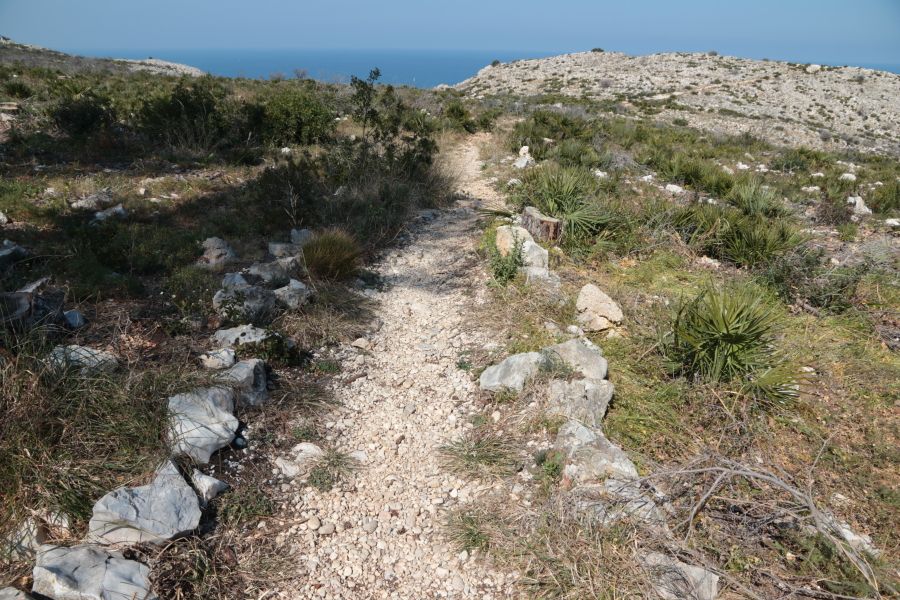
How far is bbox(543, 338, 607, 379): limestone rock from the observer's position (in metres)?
4.39

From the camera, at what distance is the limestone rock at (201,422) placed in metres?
3.46

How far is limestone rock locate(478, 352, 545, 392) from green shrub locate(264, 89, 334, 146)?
8791mm

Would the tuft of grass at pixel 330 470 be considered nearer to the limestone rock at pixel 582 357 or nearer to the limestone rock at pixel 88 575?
the limestone rock at pixel 88 575

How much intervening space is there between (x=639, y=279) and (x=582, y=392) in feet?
9.91

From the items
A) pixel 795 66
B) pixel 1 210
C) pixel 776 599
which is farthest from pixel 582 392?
pixel 795 66

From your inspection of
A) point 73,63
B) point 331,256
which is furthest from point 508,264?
point 73,63

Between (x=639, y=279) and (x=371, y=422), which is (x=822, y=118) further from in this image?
(x=371, y=422)

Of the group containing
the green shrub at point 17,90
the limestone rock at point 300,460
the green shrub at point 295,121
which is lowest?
the limestone rock at point 300,460

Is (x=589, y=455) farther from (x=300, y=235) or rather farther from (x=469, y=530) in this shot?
(x=300, y=235)

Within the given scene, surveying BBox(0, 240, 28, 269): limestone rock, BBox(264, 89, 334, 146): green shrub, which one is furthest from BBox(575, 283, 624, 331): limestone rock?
BBox(264, 89, 334, 146): green shrub

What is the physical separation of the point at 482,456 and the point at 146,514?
85.6 inches

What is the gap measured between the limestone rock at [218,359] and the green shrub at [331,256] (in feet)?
5.87

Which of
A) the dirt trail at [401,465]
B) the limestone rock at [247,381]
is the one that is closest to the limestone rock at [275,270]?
the dirt trail at [401,465]

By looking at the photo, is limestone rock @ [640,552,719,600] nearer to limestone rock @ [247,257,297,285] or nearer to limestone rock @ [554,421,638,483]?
limestone rock @ [554,421,638,483]
